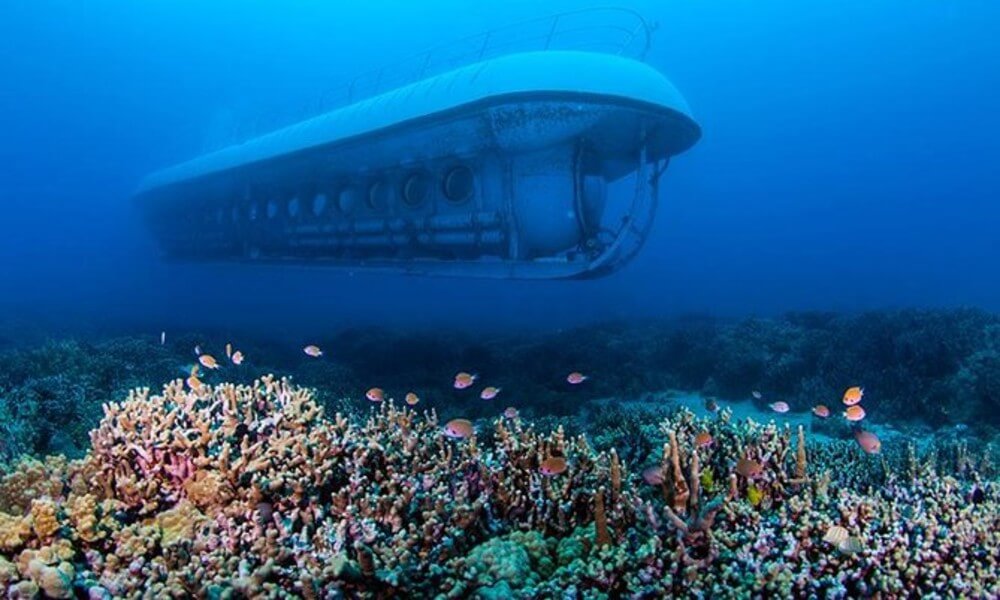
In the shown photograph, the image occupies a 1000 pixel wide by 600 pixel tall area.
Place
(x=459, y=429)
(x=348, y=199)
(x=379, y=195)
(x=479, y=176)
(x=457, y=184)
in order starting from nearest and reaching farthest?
(x=459, y=429)
(x=479, y=176)
(x=457, y=184)
(x=379, y=195)
(x=348, y=199)

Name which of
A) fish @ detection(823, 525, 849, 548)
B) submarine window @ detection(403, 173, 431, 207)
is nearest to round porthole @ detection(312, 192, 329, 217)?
submarine window @ detection(403, 173, 431, 207)

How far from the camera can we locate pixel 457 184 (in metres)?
10.8

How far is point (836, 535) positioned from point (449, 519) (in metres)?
2.04

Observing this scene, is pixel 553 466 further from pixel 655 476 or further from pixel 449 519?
pixel 449 519

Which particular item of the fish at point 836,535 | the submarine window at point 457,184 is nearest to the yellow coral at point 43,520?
the fish at point 836,535

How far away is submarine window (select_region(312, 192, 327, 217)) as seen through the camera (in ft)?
43.5

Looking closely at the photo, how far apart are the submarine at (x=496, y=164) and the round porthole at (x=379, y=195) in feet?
0.10

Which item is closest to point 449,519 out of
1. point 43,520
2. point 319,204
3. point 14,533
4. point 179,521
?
point 179,521

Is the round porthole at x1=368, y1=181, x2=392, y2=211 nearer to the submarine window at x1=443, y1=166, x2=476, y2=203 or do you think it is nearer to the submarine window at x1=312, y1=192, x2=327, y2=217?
the submarine window at x1=443, y1=166, x2=476, y2=203

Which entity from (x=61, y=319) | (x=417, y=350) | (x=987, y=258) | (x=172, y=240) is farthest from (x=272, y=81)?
(x=987, y=258)

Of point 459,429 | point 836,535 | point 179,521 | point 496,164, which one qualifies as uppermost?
point 496,164

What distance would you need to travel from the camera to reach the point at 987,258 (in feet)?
370

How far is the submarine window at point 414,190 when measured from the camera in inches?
445

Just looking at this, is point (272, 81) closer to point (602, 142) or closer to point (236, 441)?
point (602, 142)
